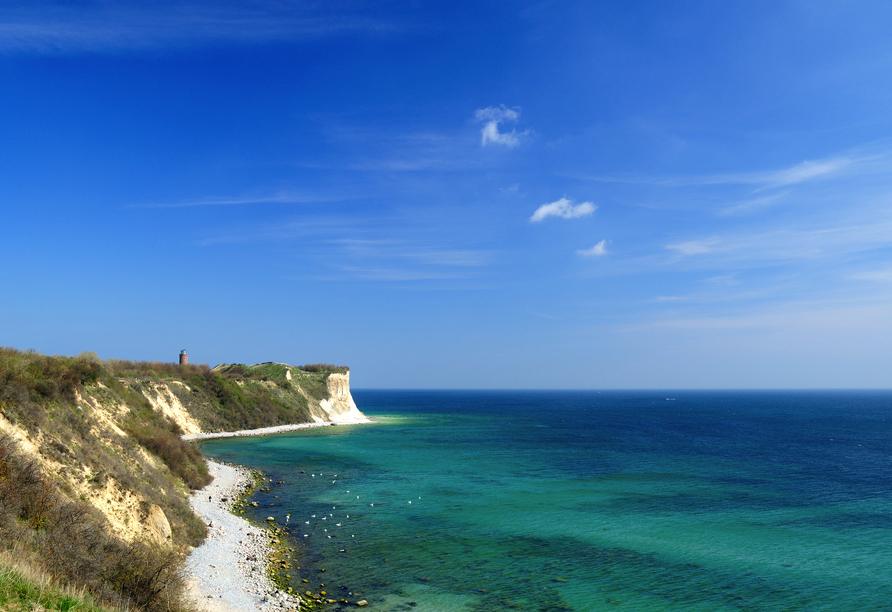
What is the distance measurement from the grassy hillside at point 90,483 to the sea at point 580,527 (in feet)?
22.5

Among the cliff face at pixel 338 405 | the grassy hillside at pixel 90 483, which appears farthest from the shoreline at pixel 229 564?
the cliff face at pixel 338 405

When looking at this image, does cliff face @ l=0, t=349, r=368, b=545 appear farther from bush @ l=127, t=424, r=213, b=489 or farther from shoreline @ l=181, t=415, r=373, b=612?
shoreline @ l=181, t=415, r=373, b=612

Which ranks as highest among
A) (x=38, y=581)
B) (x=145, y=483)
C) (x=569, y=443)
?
(x=38, y=581)

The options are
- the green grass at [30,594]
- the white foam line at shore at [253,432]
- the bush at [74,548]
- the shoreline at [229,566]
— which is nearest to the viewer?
the green grass at [30,594]

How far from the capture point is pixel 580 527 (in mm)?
32031

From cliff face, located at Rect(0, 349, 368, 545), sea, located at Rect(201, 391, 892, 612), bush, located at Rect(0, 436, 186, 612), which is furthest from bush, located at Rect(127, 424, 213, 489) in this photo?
bush, located at Rect(0, 436, 186, 612)

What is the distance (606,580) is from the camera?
23.5 meters

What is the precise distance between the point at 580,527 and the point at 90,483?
2704cm

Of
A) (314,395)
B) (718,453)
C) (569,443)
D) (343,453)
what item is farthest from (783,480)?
(314,395)

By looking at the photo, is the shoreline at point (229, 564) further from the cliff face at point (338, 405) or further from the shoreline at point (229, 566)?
the cliff face at point (338, 405)

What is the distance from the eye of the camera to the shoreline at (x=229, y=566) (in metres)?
19.6

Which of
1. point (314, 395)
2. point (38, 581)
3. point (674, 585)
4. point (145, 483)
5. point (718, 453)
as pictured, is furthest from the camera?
point (314, 395)

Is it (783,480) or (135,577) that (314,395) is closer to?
(783,480)

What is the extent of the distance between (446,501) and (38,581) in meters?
30.5
